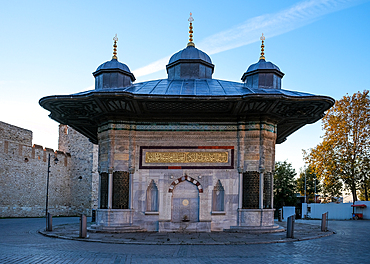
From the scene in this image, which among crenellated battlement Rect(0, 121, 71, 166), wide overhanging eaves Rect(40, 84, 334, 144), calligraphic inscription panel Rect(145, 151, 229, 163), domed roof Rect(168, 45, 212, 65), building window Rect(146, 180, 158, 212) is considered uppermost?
domed roof Rect(168, 45, 212, 65)

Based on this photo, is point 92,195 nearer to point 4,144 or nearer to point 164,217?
point 4,144

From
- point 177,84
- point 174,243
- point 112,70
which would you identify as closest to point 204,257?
point 174,243

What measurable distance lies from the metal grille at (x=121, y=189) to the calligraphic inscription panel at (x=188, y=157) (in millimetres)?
1181

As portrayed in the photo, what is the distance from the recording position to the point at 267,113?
53.9 ft

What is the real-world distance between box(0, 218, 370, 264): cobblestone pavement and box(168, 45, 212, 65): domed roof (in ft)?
37.4

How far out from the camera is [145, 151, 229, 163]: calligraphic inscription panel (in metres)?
16.5

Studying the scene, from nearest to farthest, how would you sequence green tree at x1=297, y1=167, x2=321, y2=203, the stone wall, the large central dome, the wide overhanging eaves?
the wide overhanging eaves, the large central dome, the stone wall, green tree at x1=297, y1=167, x2=321, y2=203

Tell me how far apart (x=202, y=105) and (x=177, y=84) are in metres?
2.99

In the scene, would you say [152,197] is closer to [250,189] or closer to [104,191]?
[104,191]

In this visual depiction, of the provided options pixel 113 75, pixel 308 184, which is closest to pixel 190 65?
pixel 113 75

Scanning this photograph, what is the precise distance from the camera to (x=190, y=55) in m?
20.8

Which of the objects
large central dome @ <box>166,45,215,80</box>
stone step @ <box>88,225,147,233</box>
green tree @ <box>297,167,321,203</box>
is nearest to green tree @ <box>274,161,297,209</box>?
green tree @ <box>297,167,321,203</box>

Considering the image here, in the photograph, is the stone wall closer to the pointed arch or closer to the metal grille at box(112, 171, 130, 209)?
the metal grille at box(112, 171, 130, 209)

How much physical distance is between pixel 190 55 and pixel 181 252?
12.6 meters
